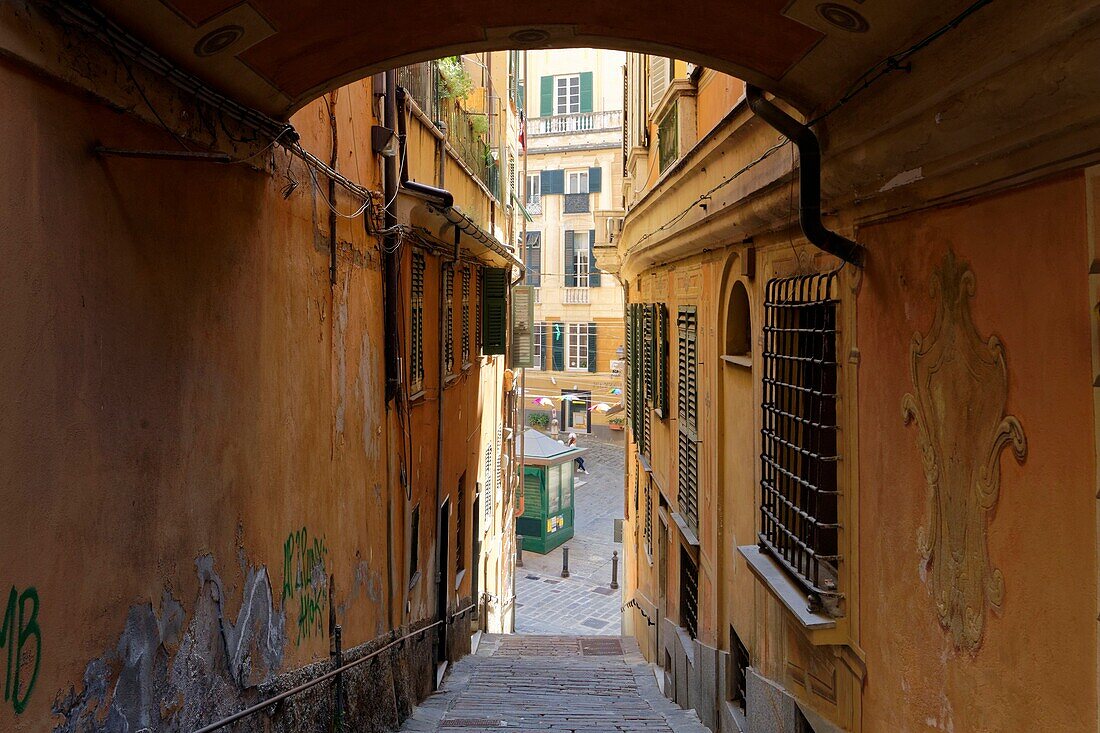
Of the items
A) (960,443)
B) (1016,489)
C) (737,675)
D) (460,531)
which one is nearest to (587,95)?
(460,531)

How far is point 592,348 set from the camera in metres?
36.5

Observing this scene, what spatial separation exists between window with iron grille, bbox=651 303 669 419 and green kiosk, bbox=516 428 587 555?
1373 cm

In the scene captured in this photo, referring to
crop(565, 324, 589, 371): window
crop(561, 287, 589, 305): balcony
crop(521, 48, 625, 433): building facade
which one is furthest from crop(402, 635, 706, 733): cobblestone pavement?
crop(561, 287, 589, 305): balcony

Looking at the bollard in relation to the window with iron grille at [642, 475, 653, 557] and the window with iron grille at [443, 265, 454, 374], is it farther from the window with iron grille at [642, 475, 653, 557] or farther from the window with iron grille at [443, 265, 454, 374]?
the window with iron grille at [642, 475, 653, 557]

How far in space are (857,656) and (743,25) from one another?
3.49 metres

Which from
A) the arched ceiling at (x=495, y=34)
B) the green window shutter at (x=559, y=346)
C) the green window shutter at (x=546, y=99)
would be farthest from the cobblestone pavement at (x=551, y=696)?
the green window shutter at (x=546, y=99)

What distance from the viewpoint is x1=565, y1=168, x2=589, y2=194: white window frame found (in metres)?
37.1

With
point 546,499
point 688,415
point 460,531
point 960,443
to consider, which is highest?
point 960,443

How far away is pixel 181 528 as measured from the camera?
4.21m

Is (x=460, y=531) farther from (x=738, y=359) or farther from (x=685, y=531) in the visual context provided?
(x=738, y=359)

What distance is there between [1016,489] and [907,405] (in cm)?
110

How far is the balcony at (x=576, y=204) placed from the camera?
37.1 metres

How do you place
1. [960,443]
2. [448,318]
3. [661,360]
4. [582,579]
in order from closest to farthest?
[960,443], [661,360], [448,318], [582,579]

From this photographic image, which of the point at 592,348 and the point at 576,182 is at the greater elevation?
the point at 576,182
